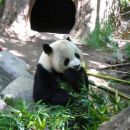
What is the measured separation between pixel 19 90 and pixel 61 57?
3.63ft

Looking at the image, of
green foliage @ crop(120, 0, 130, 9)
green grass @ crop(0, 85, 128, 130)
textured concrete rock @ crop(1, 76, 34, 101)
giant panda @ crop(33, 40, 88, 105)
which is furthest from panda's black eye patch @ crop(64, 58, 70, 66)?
green foliage @ crop(120, 0, 130, 9)

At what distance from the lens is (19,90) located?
565 cm

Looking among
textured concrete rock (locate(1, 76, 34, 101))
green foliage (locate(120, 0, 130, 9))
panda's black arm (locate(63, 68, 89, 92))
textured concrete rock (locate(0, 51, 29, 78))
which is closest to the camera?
panda's black arm (locate(63, 68, 89, 92))

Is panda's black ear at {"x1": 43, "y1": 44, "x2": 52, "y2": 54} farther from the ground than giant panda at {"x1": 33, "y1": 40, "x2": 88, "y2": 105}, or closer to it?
farther from the ground

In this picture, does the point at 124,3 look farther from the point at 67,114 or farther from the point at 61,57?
the point at 67,114

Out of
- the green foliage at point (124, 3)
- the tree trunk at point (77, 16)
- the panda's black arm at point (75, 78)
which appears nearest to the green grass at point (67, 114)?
the panda's black arm at point (75, 78)

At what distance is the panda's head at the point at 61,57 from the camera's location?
188 inches

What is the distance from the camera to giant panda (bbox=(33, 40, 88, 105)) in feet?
15.9

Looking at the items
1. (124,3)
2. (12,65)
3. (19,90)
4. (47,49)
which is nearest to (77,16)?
(124,3)

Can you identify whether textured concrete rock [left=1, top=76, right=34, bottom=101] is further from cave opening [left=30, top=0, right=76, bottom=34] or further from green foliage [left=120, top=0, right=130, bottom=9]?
cave opening [left=30, top=0, right=76, bottom=34]

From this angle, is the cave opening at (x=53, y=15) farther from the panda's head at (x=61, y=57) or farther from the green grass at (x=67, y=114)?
the green grass at (x=67, y=114)

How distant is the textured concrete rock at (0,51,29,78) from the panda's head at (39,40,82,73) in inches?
57.9

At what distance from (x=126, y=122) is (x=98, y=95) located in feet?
5.81

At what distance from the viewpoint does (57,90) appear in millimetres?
5059
